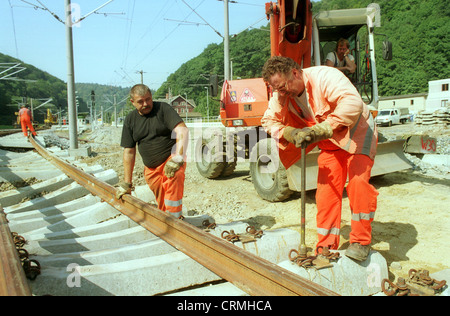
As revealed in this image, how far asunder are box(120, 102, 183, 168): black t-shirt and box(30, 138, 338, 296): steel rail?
2.01 ft

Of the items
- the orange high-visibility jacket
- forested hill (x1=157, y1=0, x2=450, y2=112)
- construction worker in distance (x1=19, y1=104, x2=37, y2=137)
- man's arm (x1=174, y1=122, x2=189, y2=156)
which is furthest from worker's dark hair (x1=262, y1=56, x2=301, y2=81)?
forested hill (x1=157, y1=0, x2=450, y2=112)

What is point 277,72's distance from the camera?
3014 mm

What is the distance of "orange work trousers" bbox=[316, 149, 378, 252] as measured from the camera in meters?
2.98

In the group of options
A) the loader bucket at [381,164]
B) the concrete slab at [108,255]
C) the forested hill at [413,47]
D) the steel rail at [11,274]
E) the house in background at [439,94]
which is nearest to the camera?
the steel rail at [11,274]

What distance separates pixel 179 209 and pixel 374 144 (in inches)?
88.0

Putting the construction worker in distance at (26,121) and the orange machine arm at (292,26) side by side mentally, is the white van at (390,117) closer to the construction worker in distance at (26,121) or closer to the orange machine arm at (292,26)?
the construction worker in distance at (26,121)

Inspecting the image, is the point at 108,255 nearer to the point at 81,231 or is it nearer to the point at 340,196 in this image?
the point at 81,231

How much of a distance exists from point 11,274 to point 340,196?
2602mm

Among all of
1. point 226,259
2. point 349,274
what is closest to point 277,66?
point 226,259

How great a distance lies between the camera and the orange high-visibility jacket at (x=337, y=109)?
2.89 metres

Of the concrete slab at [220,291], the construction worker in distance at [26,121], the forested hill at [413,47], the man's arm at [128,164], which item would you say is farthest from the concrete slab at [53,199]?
the forested hill at [413,47]

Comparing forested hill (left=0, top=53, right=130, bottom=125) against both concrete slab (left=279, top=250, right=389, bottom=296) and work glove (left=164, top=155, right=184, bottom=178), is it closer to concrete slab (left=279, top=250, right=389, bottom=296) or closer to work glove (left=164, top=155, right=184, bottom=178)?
work glove (left=164, top=155, right=184, bottom=178)

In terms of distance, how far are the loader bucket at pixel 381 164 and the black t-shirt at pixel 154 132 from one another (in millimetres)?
2125
